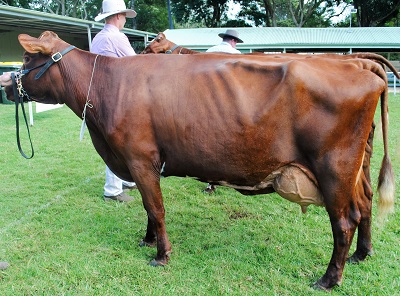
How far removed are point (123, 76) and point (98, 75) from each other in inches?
10.8

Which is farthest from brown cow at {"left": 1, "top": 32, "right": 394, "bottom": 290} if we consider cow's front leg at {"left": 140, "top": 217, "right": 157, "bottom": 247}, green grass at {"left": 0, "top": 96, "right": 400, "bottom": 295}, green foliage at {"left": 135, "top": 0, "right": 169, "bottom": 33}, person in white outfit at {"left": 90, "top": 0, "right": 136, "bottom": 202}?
green foliage at {"left": 135, "top": 0, "right": 169, "bottom": 33}

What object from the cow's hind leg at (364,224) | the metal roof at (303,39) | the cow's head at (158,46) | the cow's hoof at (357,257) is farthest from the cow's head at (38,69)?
the metal roof at (303,39)

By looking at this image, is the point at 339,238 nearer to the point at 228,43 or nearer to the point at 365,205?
the point at 365,205

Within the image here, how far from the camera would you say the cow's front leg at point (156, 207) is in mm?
3426

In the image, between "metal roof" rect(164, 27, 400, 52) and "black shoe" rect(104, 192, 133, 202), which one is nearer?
"black shoe" rect(104, 192, 133, 202)

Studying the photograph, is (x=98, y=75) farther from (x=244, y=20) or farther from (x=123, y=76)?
(x=244, y=20)

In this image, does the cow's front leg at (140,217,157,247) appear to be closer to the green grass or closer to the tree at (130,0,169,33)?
the green grass

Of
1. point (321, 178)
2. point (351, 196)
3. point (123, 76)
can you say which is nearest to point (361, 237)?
point (351, 196)

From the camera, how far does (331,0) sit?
36.6 m

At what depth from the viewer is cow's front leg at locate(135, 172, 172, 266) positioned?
3.43 meters

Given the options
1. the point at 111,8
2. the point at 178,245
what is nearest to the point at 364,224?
the point at 178,245

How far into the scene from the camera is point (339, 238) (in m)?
3.09

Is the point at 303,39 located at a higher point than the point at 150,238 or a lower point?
higher

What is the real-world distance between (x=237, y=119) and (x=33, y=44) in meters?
1.85
